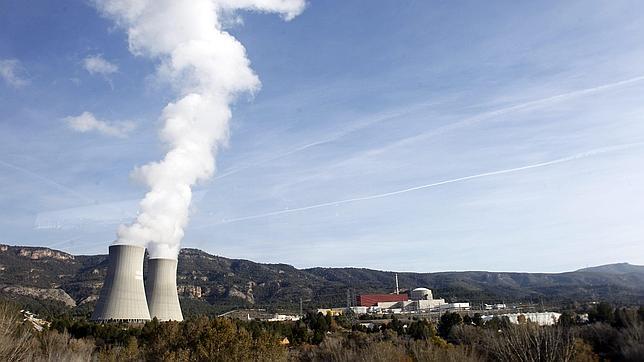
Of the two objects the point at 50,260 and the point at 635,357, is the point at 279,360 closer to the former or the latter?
the point at 635,357

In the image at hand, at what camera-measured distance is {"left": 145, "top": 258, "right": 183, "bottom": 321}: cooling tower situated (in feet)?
147

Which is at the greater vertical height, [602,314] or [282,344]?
[602,314]

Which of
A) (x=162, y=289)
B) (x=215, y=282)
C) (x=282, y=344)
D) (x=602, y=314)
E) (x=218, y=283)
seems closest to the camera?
(x=282, y=344)

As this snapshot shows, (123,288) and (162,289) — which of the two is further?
(162,289)

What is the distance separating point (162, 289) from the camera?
45.0 m

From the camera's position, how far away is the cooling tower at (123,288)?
40.1 meters

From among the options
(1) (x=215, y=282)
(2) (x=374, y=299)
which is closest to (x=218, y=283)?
(1) (x=215, y=282)

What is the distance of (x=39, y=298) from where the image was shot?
9550 centimetres

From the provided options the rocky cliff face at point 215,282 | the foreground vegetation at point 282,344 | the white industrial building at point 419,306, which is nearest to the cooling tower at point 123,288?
the foreground vegetation at point 282,344

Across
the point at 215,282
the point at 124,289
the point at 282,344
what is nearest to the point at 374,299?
the point at 215,282

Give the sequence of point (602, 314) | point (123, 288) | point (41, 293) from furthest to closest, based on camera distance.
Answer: point (41, 293)
point (602, 314)
point (123, 288)

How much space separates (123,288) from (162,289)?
5091mm

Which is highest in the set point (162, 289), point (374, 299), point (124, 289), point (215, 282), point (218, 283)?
point (215, 282)

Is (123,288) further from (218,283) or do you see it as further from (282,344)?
(218,283)
